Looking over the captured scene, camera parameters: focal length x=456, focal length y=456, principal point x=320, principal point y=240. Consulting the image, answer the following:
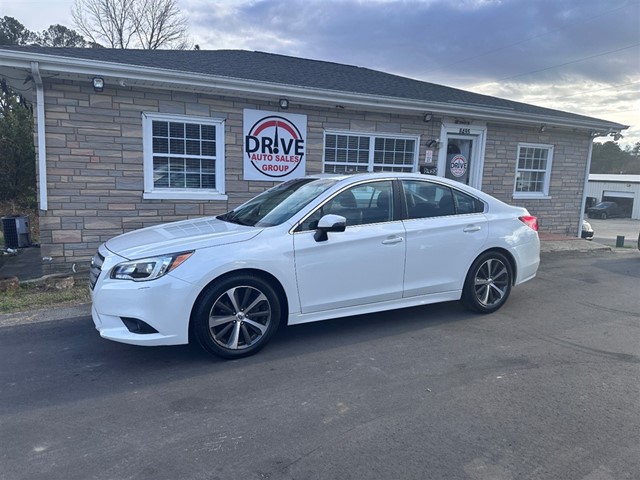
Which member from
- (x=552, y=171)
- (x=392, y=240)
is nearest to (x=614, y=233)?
(x=552, y=171)

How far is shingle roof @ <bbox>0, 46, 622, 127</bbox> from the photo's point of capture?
24.4ft

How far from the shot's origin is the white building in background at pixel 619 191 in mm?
51031

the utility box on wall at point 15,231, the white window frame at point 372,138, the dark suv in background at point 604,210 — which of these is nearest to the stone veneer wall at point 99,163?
the white window frame at point 372,138

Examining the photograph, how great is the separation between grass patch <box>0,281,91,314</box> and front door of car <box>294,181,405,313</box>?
3.34 meters

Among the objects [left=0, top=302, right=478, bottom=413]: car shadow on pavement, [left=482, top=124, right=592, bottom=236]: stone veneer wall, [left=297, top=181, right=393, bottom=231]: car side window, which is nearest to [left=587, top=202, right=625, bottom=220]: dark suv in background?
[left=482, top=124, right=592, bottom=236]: stone veneer wall

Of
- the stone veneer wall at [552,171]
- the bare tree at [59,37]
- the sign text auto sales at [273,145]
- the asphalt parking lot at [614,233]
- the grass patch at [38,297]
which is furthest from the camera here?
the bare tree at [59,37]

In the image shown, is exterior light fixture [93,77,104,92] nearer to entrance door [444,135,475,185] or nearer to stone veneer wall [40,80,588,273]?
stone veneer wall [40,80,588,273]

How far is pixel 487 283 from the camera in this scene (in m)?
5.38

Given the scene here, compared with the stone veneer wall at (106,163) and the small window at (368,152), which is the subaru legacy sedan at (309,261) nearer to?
the stone veneer wall at (106,163)

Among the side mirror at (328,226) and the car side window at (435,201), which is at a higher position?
the car side window at (435,201)

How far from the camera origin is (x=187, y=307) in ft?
12.5

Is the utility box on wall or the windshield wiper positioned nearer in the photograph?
the windshield wiper

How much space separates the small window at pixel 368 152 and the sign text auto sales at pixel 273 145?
64 centimetres

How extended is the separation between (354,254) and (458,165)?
23.3 feet
